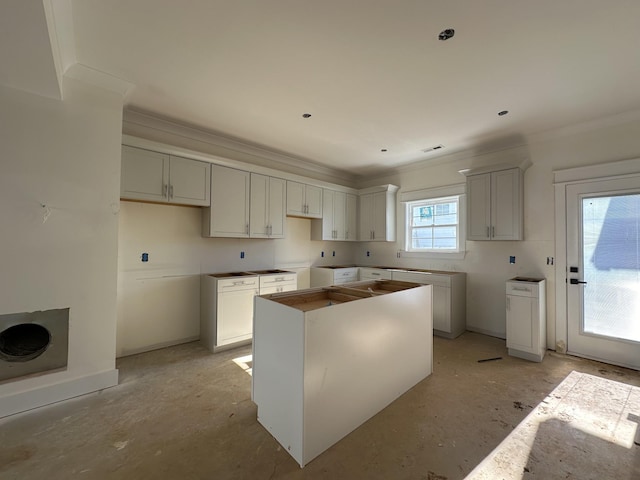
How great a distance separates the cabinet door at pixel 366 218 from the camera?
5488 mm

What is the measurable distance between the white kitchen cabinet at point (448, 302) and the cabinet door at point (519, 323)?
72cm

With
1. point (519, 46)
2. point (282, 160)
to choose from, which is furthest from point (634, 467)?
point (282, 160)

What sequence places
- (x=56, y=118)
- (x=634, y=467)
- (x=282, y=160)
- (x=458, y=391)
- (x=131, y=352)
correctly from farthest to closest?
(x=282, y=160) → (x=131, y=352) → (x=458, y=391) → (x=56, y=118) → (x=634, y=467)

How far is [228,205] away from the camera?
374 centimetres

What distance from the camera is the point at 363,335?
2.08 meters

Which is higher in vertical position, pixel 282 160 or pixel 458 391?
pixel 282 160

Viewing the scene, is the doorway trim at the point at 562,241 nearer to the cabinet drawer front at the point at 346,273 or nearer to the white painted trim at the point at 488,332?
the white painted trim at the point at 488,332

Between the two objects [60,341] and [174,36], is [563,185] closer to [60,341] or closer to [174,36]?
[174,36]

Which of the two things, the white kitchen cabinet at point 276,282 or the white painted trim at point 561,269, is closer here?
the white painted trim at point 561,269

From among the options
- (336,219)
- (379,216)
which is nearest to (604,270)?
(379,216)

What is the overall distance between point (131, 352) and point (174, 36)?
3427 mm

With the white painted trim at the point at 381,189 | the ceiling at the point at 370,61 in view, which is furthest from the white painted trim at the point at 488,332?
the ceiling at the point at 370,61

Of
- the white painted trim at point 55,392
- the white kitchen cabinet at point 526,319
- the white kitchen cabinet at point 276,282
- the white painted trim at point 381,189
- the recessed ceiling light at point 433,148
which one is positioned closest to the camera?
the white painted trim at point 55,392

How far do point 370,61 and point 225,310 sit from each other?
3.18 m
